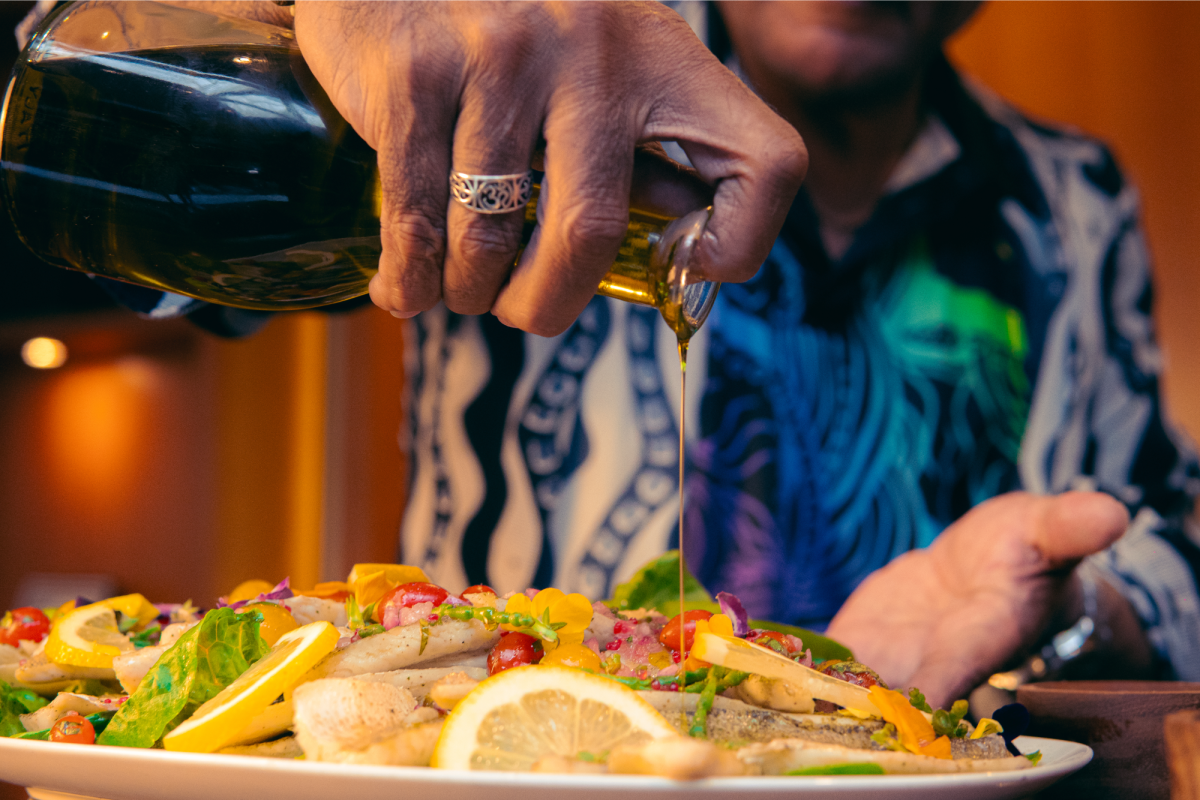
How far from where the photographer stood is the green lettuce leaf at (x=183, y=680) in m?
0.66

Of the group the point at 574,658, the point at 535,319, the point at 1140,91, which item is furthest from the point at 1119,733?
the point at 1140,91

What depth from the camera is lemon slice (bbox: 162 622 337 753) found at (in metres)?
0.58

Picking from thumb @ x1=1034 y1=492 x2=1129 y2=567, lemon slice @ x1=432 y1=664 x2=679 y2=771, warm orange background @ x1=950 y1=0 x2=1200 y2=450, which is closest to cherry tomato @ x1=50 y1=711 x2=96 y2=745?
lemon slice @ x1=432 y1=664 x2=679 y2=771

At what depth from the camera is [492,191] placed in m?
0.63

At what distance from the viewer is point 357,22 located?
66cm

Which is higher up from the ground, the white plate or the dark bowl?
the white plate

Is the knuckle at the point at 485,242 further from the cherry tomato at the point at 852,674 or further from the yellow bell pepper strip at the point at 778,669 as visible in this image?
the cherry tomato at the point at 852,674

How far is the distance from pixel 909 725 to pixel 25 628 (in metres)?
0.91

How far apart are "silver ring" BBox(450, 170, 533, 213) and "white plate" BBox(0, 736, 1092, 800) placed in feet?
1.26

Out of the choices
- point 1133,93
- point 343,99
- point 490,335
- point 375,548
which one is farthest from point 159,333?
point 1133,93

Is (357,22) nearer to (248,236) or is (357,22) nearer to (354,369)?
(248,236)

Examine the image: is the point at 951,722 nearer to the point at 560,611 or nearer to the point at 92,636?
the point at 560,611

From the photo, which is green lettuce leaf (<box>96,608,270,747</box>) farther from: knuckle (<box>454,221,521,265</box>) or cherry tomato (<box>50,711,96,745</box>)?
knuckle (<box>454,221,521,265</box>)

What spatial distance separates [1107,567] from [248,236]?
1437 millimetres
